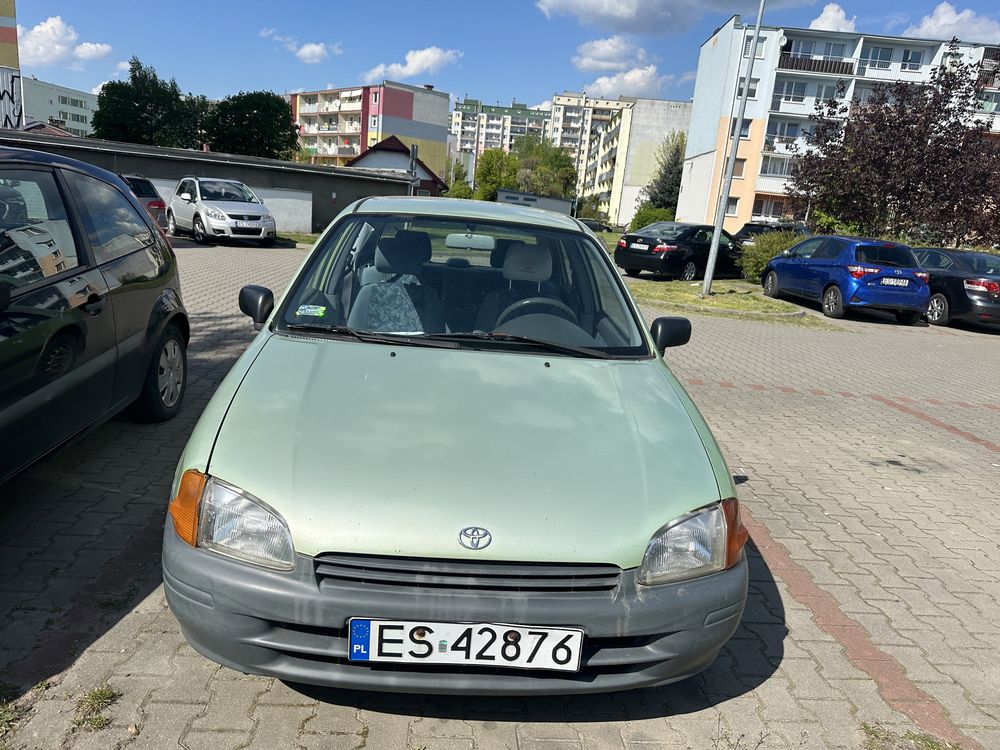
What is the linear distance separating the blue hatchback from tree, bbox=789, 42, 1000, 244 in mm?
6517

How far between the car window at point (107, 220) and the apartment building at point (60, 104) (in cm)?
13342

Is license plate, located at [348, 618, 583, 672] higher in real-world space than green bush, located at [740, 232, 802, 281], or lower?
lower

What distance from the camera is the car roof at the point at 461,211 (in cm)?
388

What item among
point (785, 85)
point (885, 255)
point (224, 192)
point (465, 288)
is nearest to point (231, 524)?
point (465, 288)

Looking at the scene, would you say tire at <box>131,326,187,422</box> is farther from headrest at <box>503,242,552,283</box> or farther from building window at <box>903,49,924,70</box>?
building window at <box>903,49,924,70</box>

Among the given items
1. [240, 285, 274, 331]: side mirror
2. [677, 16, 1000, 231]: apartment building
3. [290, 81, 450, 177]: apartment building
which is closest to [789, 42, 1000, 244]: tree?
[240, 285, 274, 331]: side mirror

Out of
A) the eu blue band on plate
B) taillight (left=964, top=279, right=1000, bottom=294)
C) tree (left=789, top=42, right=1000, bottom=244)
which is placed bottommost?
the eu blue band on plate

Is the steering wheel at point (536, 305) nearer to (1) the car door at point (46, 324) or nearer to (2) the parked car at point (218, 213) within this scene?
(1) the car door at point (46, 324)

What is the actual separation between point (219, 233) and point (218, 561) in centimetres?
1839

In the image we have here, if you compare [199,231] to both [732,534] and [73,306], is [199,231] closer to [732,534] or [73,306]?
[73,306]

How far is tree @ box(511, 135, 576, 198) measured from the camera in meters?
91.3

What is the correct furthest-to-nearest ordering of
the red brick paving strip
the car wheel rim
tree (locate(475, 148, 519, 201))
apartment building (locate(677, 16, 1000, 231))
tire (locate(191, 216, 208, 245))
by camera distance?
tree (locate(475, 148, 519, 201)) → apartment building (locate(677, 16, 1000, 231)) → tire (locate(191, 216, 208, 245)) → the car wheel rim → the red brick paving strip

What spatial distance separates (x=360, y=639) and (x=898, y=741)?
188cm

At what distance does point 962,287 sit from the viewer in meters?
14.6
